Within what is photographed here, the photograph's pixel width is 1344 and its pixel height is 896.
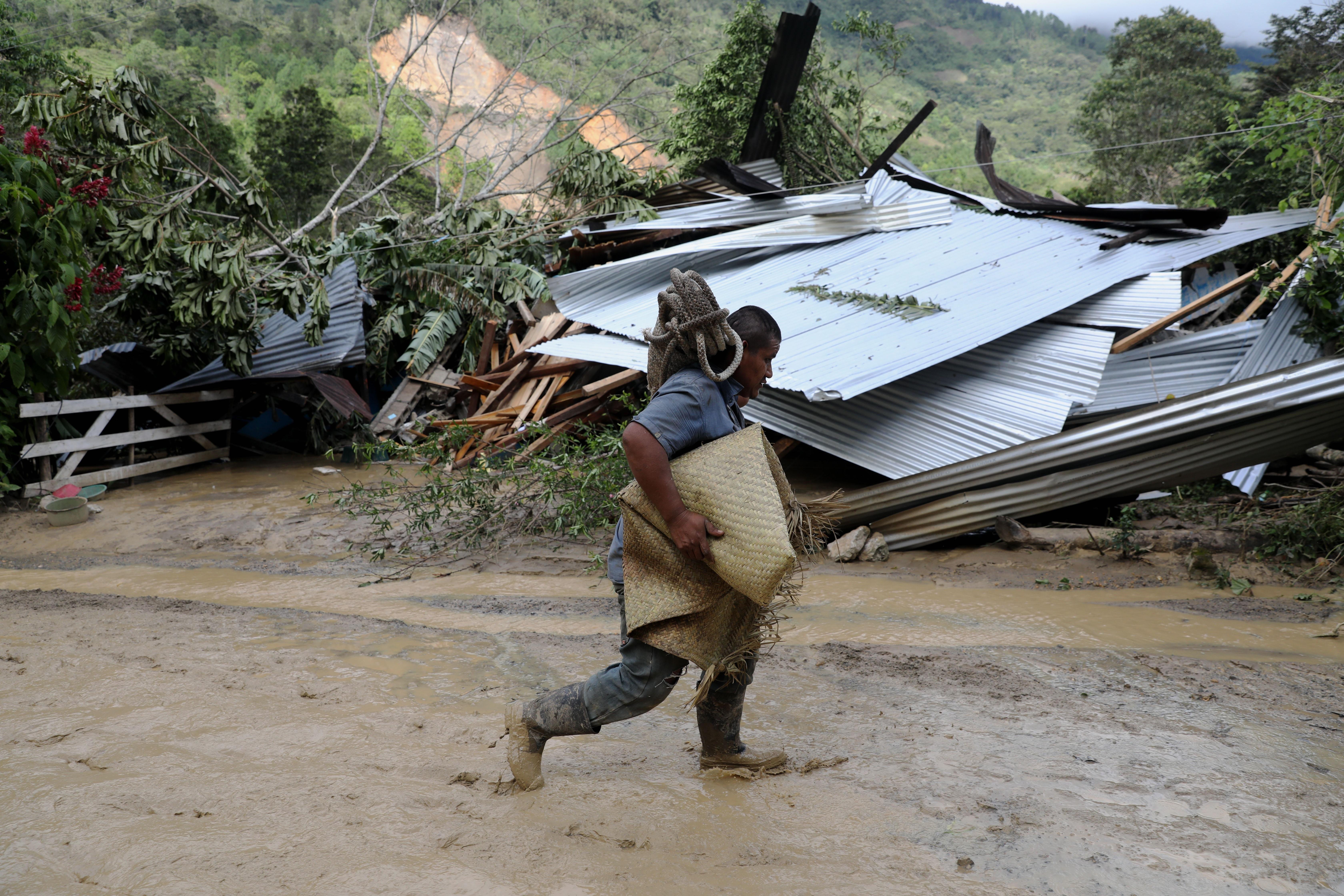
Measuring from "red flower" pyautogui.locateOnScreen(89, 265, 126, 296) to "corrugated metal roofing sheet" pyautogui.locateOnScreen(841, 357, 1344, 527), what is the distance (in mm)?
7431

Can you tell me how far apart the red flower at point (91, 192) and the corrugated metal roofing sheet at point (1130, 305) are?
845 centimetres

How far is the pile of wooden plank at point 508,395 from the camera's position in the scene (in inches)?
367

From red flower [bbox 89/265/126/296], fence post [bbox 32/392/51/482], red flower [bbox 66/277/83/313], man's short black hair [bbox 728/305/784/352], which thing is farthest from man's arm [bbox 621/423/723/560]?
fence post [bbox 32/392/51/482]

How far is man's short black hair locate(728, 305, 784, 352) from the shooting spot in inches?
105

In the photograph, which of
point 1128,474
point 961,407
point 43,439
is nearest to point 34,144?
point 43,439

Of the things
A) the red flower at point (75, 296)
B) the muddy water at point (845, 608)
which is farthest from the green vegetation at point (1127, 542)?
the red flower at point (75, 296)

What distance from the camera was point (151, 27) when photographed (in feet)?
128

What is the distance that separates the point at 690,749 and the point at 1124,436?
422 centimetres

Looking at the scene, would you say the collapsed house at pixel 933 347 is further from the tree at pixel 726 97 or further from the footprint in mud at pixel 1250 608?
the tree at pixel 726 97

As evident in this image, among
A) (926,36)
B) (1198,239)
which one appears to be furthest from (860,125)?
(926,36)

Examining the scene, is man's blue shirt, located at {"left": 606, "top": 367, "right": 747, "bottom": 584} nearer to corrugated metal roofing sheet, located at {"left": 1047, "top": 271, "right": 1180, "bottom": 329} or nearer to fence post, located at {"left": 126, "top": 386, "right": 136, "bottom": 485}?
corrugated metal roofing sheet, located at {"left": 1047, "top": 271, "right": 1180, "bottom": 329}

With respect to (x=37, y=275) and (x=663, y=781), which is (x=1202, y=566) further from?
(x=37, y=275)

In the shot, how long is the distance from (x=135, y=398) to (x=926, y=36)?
214 ft

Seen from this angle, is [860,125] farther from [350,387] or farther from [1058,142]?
[1058,142]
